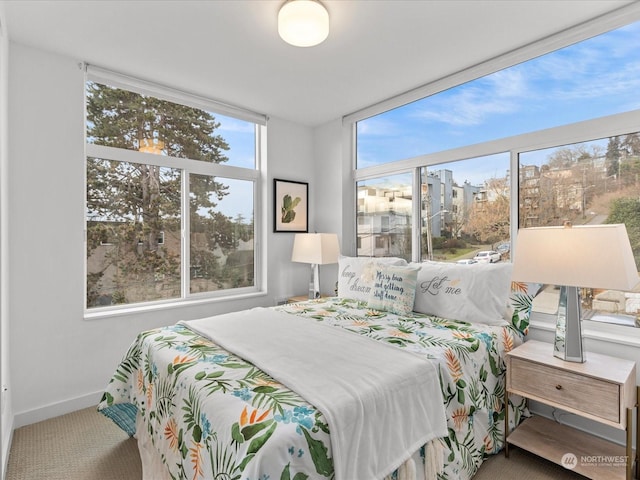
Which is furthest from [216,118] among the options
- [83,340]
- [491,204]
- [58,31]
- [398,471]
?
[398,471]

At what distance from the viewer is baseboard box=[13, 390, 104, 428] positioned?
7.66 ft

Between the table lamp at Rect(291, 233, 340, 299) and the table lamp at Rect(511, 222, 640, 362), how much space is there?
75.5 inches

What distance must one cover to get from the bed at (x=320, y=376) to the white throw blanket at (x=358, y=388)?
19 millimetres

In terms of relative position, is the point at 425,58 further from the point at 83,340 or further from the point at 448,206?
the point at 83,340

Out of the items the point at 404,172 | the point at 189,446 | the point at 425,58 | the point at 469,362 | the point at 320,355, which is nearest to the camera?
the point at 189,446

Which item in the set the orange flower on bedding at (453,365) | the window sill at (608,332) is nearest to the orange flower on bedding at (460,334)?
the orange flower on bedding at (453,365)

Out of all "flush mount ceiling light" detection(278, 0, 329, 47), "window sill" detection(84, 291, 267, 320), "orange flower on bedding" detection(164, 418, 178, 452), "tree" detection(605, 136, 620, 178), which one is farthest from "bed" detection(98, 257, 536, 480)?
"flush mount ceiling light" detection(278, 0, 329, 47)

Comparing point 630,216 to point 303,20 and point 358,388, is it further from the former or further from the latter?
point 303,20

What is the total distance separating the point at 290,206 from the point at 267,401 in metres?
2.91

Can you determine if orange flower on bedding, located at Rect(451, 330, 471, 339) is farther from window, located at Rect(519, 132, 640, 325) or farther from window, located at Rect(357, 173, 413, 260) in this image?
window, located at Rect(357, 173, 413, 260)

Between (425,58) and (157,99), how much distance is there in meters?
2.34

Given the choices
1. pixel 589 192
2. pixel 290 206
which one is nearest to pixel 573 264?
pixel 589 192

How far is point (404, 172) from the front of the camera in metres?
3.40

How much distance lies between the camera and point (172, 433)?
4.87ft
